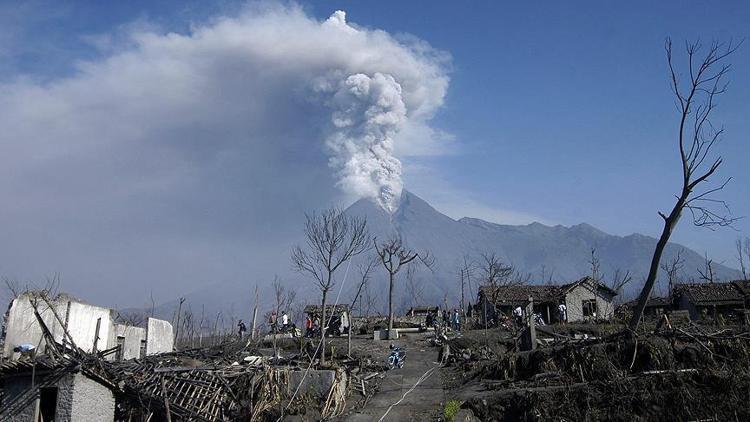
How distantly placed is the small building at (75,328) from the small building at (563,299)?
2614cm

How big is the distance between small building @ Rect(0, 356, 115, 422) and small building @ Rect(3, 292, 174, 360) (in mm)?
825

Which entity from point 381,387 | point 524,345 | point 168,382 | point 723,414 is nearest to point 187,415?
point 168,382

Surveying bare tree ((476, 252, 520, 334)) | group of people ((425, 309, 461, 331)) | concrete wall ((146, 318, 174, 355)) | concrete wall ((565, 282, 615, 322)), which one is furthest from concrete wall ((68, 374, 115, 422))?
concrete wall ((565, 282, 615, 322))

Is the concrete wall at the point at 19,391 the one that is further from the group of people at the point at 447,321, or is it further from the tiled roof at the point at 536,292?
the tiled roof at the point at 536,292

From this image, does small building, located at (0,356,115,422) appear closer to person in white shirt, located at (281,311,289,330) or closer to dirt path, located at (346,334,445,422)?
dirt path, located at (346,334,445,422)

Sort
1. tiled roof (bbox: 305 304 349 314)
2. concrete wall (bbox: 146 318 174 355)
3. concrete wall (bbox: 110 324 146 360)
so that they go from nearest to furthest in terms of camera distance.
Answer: concrete wall (bbox: 110 324 146 360), concrete wall (bbox: 146 318 174 355), tiled roof (bbox: 305 304 349 314)

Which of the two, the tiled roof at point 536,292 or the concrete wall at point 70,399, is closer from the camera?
the concrete wall at point 70,399

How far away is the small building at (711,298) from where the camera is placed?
41750 mm

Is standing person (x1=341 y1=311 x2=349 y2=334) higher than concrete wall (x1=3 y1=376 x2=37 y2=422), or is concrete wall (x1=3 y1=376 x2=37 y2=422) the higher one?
standing person (x1=341 y1=311 x2=349 y2=334)

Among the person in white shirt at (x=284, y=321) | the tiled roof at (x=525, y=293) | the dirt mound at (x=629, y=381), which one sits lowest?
the dirt mound at (x=629, y=381)

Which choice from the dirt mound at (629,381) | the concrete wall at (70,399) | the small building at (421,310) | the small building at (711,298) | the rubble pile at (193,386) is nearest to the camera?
the dirt mound at (629,381)

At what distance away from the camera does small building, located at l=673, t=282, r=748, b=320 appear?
41.8 meters

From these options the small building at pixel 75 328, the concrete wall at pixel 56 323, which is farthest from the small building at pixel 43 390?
the concrete wall at pixel 56 323

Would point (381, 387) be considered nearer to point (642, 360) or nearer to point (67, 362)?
point (642, 360)
